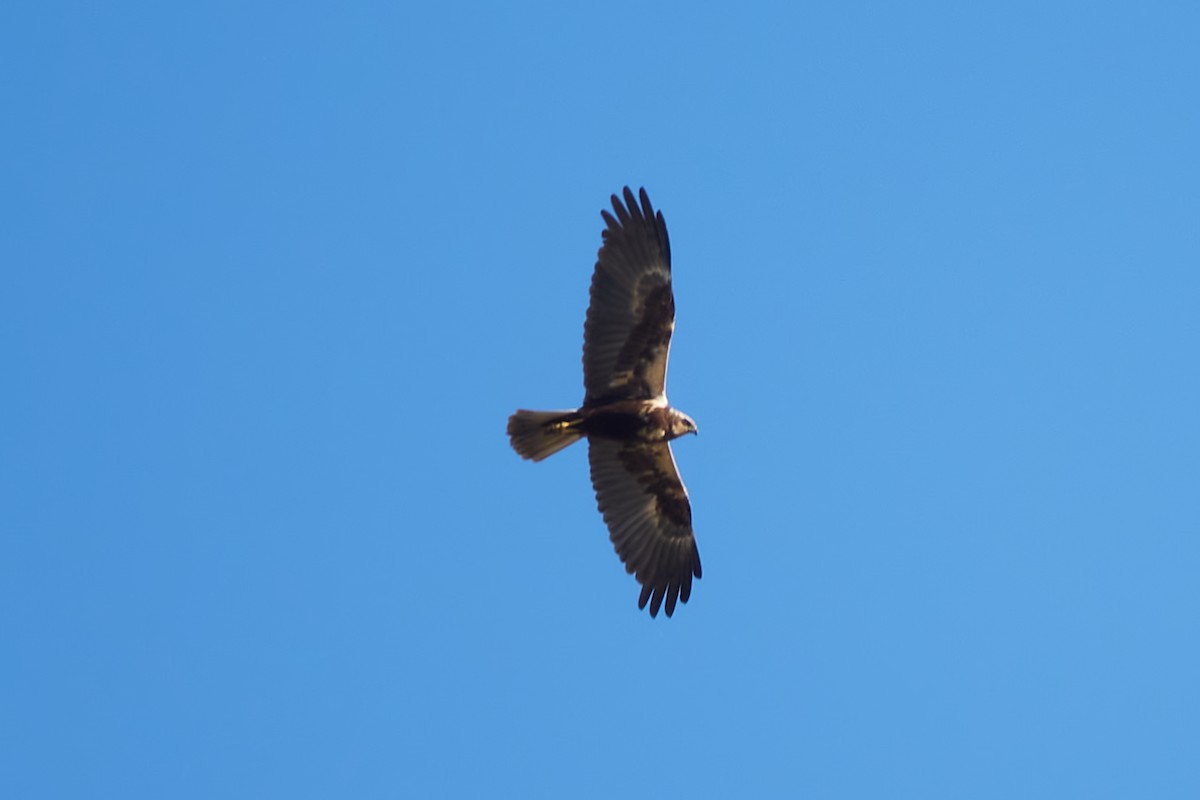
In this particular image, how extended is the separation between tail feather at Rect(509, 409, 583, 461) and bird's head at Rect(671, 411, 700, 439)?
2.98 ft

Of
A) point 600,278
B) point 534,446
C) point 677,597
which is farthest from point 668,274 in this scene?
point 677,597

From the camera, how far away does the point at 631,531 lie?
17.9m

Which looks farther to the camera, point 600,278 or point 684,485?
point 684,485

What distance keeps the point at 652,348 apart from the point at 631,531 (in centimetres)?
196

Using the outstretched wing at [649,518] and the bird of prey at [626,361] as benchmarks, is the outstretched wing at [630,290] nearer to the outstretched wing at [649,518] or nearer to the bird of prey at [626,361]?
the bird of prey at [626,361]

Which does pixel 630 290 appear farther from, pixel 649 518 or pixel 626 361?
pixel 649 518

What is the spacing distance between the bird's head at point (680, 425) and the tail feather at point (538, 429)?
910 mm

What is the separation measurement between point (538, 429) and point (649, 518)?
65.9 inches

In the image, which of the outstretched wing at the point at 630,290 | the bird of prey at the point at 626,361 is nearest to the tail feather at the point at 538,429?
the bird of prey at the point at 626,361

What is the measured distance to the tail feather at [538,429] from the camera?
17.0 meters

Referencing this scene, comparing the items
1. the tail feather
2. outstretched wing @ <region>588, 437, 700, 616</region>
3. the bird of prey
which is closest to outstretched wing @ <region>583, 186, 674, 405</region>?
the bird of prey

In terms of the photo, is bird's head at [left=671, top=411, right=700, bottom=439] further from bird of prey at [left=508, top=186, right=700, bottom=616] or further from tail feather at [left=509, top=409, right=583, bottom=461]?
tail feather at [left=509, top=409, right=583, bottom=461]

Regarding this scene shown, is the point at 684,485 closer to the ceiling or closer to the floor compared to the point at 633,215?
closer to the floor

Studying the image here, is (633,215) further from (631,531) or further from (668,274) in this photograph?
(631,531)
